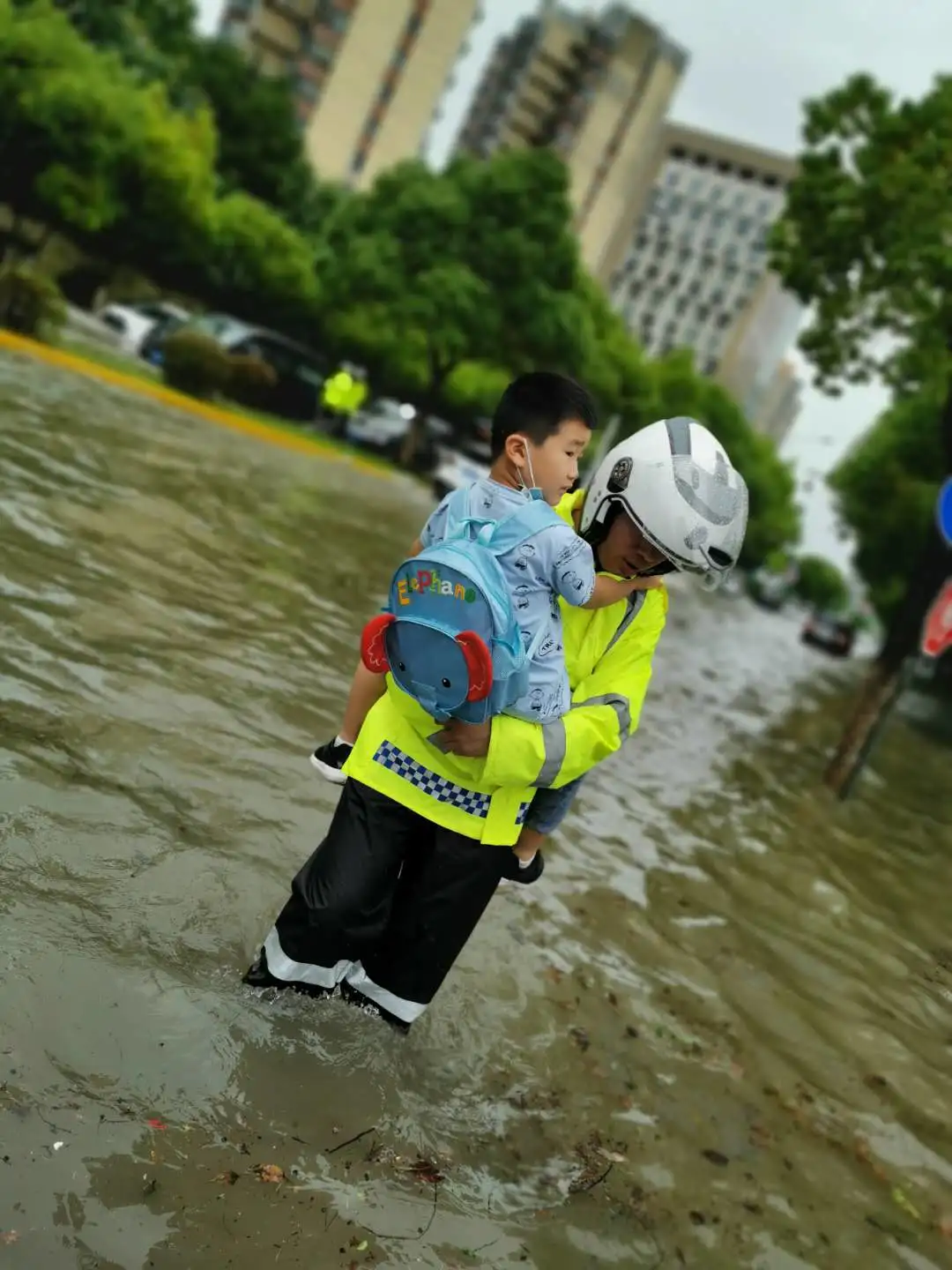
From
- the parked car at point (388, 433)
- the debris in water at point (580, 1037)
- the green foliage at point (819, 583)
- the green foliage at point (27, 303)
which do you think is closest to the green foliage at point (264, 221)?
the parked car at point (388, 433)

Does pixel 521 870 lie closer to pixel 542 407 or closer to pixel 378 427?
pixel 542 407

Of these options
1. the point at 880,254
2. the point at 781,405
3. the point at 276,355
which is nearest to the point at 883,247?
the point at 880,254

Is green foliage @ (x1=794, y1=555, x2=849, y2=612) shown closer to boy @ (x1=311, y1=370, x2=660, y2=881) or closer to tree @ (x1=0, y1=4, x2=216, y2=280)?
tree @ (x1=0, y1=4, x2=216, y2=280)

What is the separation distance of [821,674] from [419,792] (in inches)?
990

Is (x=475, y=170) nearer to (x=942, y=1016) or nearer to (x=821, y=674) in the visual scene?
(x=821, y=674)

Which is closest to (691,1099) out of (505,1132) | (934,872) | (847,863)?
(505,1132)

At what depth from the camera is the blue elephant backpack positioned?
2621mm

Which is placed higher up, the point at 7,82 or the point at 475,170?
the point at 475,170

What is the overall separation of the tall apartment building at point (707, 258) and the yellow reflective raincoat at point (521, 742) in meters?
113

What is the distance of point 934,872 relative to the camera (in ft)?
31.1

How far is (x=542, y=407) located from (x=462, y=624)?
0.66m

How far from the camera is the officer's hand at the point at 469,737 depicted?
2791 mm

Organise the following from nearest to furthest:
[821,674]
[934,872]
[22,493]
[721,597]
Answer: [22,493], [934,872], [821,674], [721,597]

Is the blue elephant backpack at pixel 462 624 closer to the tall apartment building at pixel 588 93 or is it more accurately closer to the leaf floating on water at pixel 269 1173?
the leaf floating on water at pixel 269 1173
